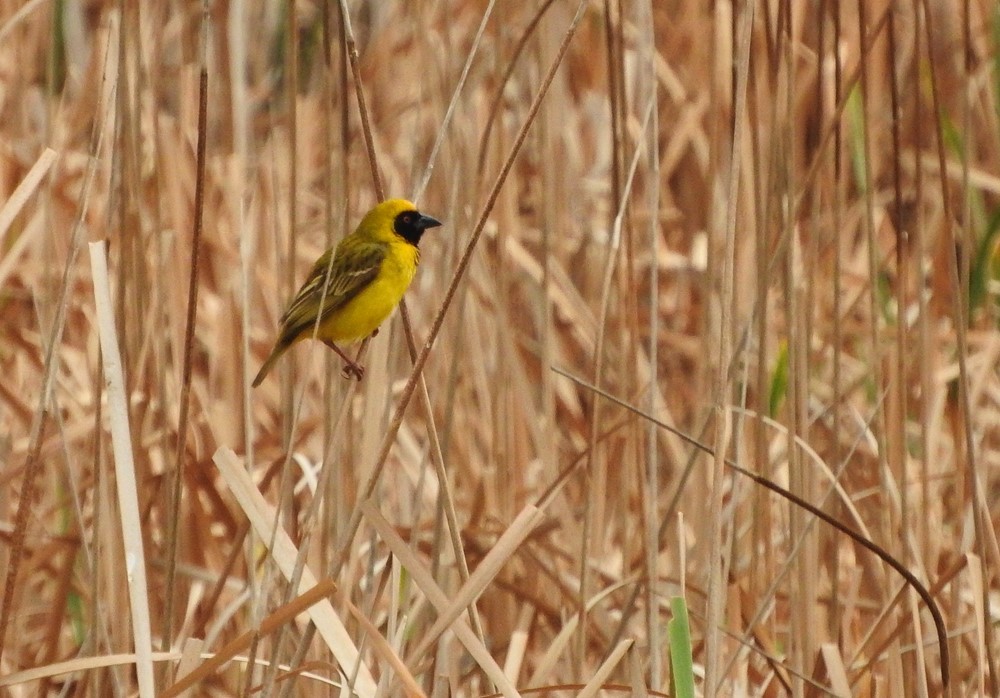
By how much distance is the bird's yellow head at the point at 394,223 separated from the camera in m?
3.18

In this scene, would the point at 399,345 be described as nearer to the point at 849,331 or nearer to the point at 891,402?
the point at 891,402

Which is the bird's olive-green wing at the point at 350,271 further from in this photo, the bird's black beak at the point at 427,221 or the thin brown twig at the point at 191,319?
the thin brown twig at the point at 191,319

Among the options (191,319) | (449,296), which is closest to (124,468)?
(191,319)

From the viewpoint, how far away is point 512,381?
10.2 ft

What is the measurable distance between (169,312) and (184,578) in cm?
58

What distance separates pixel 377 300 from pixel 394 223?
7.5 inches

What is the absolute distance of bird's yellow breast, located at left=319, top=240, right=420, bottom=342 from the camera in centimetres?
318

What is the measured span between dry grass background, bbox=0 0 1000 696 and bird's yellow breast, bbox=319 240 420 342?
0.46ft

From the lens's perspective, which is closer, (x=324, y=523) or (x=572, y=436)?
(x=324, y=523)

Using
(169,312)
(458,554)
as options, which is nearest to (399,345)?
(458,554)

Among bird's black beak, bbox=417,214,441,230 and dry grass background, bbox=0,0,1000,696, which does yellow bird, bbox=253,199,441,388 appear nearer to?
bird's black beak, bbox=417,214,441,230

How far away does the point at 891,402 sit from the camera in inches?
103

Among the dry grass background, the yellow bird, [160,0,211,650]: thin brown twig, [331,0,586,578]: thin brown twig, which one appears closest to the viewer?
[331,0,586,578]: thin brown twig

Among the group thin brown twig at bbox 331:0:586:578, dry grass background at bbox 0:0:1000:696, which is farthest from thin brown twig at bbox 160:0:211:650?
thin brown twig at bbox 331:0:586:578
